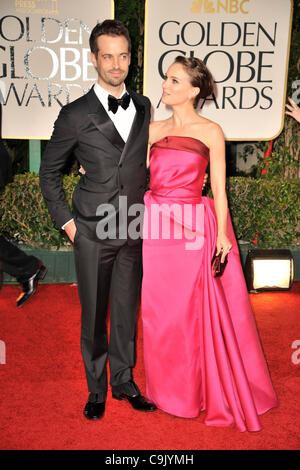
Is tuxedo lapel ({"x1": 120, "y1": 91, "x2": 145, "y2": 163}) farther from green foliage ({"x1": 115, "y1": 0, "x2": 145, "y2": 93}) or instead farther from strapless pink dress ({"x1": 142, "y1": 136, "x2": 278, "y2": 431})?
green foliage ({"x1": 115, "y1": 0, "x2": 145, "y2": 93})

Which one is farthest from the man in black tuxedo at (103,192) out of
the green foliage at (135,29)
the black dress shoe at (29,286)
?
the green foliage at (135,29)

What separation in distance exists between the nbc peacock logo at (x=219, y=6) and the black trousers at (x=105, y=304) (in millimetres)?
3175

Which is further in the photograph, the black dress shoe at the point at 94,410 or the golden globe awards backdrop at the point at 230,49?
the golden globe awards backdrop at the point at 230,49

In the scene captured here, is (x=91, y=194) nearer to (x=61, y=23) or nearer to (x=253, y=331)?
(x=253, y=331)

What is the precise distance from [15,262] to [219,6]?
10.5ft

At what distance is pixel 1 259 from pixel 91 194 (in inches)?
87.0

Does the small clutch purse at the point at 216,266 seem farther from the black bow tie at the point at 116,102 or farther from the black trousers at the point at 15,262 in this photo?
the black trousers at the point at 15,262

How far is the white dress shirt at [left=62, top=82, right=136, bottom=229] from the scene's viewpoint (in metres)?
2.62

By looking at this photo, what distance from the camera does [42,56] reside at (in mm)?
4914

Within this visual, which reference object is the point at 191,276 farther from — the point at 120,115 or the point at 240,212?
the point at 240,212

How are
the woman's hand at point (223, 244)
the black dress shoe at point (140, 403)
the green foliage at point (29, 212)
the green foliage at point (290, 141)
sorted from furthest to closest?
the green foliage at point (290, 141)
the green foliage at point (29, 212)
the black dress shoe at point (140, 403)
the woman's hand at point (223, 244)

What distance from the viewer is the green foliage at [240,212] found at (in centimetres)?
529

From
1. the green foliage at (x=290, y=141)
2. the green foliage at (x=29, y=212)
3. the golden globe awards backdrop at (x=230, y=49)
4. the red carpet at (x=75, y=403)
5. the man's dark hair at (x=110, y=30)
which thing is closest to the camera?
the man's dark hair at (x=110, y=30)

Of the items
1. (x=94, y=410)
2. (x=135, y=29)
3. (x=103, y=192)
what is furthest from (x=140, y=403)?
(x=135, y=29)
